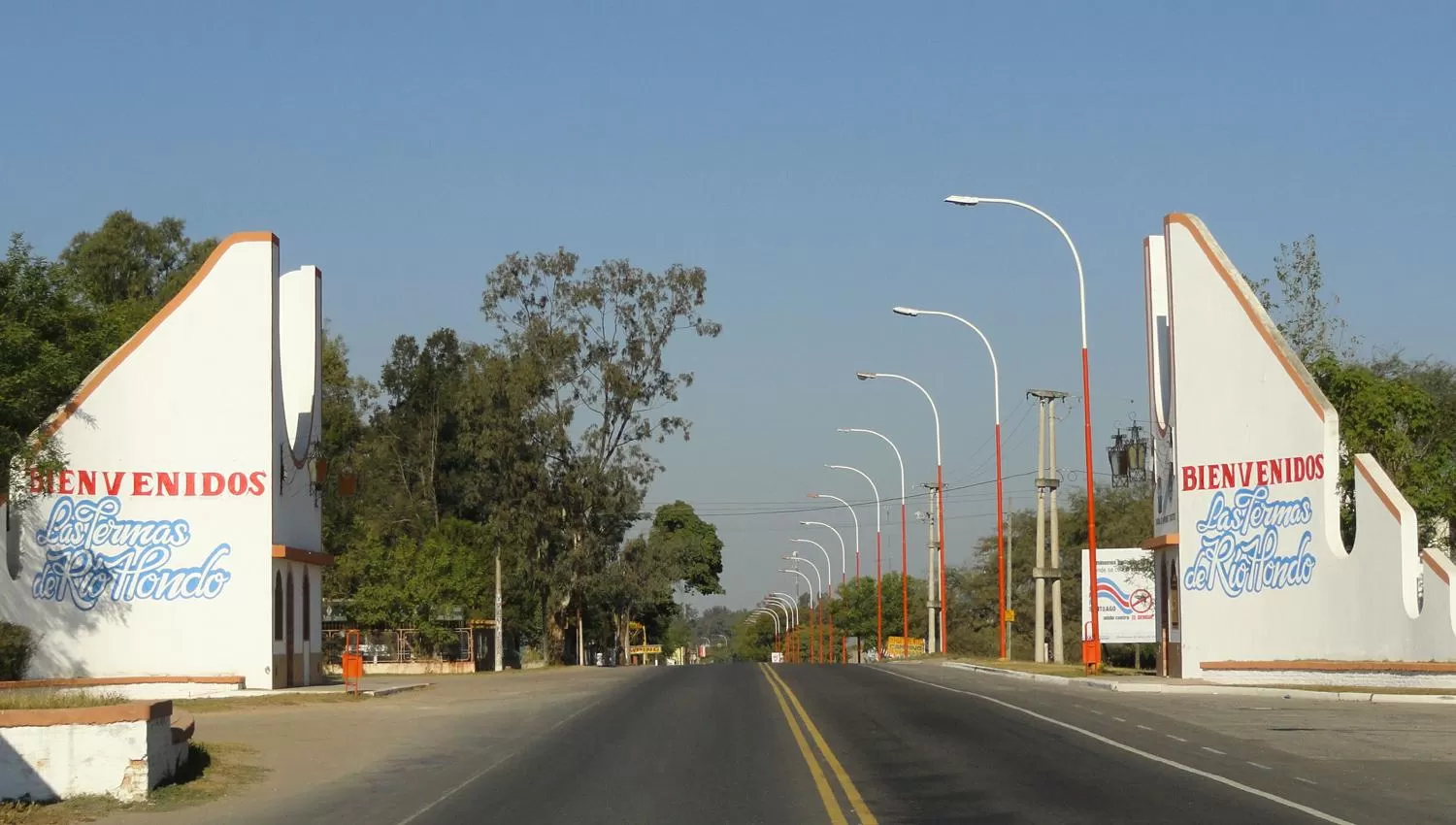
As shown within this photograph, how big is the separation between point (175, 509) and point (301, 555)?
3422mm

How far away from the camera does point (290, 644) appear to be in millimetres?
38875

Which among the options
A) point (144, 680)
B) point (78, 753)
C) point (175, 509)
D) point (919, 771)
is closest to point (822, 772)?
point (919, 771)

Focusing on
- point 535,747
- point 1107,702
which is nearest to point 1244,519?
point 1107,702

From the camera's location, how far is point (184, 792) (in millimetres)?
17234

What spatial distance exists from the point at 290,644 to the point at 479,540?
42.0 metres

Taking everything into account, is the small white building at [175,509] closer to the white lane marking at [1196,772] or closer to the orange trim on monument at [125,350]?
the orange trim on monument at [125,350]

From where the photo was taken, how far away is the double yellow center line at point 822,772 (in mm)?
14648

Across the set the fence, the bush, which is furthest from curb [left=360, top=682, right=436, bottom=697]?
the fence

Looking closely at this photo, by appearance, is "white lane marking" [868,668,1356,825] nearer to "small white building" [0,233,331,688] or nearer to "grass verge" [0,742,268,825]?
"grass verge" [0,742,268,825]

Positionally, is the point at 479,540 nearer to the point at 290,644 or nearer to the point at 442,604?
the point at 442,604

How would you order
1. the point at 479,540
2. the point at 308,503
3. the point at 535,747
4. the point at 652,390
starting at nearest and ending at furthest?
the point at 535,747 < the point at 308,503 < the point at 652,390 < the point at 479,540

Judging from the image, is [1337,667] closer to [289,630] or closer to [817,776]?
[817,776]

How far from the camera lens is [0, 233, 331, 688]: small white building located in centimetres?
3575

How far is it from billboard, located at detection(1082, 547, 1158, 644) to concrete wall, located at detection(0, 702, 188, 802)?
45.9 metres
